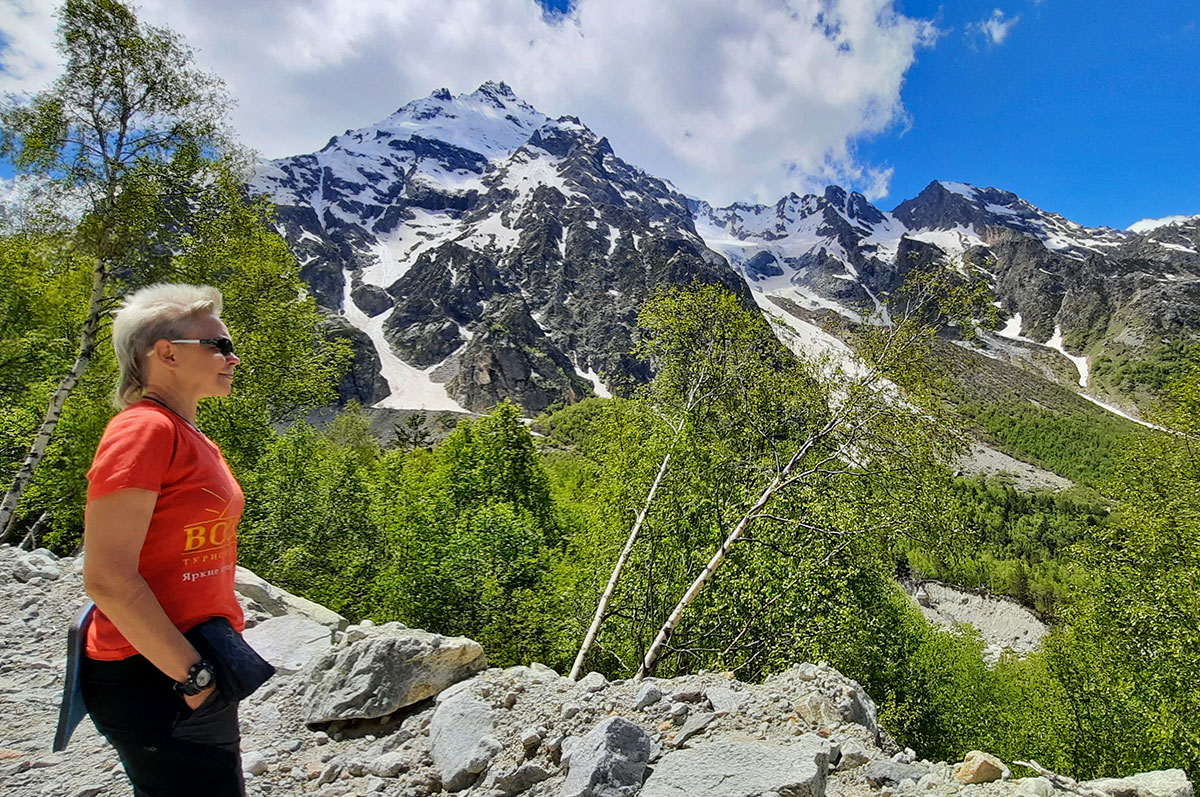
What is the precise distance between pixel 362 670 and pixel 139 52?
13.2 metres

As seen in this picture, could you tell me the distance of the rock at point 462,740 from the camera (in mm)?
4516

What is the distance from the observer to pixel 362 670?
570cm

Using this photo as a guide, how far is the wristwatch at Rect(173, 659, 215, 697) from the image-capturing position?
2.17m

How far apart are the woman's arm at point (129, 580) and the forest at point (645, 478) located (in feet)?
23.7

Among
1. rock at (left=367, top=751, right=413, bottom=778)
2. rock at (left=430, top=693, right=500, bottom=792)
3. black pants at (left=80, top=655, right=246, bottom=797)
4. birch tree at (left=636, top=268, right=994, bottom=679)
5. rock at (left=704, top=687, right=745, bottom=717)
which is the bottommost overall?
rock at (left=367, top=751, right=413, bottom=778)

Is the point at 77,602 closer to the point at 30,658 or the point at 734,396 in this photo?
the point at 30,658

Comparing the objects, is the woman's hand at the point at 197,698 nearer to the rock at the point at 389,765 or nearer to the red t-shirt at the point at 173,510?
the red t-shirt at the point at 173,510

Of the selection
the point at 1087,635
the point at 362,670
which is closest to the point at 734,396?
the point at 362,670

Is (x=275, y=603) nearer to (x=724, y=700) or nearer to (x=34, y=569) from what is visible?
(x=34, y=569)

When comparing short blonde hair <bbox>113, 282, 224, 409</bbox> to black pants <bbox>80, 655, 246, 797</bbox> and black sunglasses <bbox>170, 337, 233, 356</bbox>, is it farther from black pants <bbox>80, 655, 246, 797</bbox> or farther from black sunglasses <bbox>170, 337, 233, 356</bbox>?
black pants <bbox>80, 655, 246, 797</bbox>

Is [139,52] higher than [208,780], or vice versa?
[139,52]

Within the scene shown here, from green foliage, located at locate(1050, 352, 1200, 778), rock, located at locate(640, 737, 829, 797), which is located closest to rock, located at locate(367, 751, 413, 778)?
rock, located at locate(640, 737, 829, 797)

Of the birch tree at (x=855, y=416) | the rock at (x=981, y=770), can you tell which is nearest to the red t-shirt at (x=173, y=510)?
the rock at (x=981, y=770)

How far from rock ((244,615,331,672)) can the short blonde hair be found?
17.6 feet
